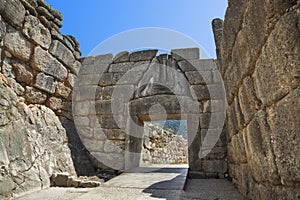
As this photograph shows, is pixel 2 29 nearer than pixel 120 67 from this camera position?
Yes

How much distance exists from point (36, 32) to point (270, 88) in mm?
3788

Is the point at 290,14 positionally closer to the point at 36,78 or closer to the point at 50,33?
the point at 36,78

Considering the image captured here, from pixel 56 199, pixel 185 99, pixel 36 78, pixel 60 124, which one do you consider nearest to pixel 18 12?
pixel 36 78

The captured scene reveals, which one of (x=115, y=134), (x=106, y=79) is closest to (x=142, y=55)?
(x=106, y=79)

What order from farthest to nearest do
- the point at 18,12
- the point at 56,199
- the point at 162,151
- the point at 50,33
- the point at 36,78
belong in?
the point at 162,151
the point at 50,33
the point at 36,78
the point at 18,12
the point at 56,199

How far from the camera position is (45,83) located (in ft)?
12.4

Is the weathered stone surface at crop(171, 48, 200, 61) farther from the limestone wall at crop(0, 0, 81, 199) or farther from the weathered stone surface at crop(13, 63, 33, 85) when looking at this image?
the weathered stone surface at crop(13, 63, 33, 85)

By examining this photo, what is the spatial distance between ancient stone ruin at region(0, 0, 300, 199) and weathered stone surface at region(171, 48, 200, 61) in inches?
0.9

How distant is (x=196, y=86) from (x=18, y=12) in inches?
137

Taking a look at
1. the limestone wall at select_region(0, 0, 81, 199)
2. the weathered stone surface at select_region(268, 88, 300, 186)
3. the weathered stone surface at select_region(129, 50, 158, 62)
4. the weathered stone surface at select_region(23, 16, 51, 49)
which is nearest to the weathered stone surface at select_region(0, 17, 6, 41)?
the limestone wall at select_region(0, 0, 81, 199)

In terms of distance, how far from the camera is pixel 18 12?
3186 mm

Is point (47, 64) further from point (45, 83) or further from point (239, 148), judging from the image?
point (239, 148)

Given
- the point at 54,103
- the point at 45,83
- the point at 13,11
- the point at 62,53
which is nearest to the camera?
the point at 13,11

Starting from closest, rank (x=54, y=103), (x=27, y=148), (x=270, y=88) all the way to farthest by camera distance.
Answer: (x=270, y=88), (x=27, y=148), (x=54, y=103)
